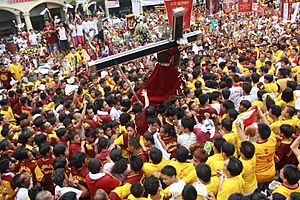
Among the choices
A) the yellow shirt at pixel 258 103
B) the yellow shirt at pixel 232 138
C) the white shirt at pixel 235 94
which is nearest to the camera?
the yellow shirt at pixel 232 138

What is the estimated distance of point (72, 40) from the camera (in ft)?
48.7

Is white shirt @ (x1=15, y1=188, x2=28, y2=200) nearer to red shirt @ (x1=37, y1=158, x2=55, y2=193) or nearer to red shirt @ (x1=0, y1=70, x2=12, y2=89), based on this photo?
red shirt @ (x1=37, y1=158, x2=55, y2=193)

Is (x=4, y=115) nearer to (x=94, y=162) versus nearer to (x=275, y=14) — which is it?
(x=94, y=162)

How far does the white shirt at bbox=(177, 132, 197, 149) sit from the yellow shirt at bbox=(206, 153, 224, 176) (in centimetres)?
67

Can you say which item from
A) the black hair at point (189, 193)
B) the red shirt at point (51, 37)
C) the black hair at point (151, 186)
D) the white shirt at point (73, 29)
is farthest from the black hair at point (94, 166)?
the white shirt at point (73, 29)

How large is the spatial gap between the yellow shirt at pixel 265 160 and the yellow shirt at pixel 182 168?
2.79 feet

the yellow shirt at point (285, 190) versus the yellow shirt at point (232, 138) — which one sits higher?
the yellow shirt at point (285, 190)

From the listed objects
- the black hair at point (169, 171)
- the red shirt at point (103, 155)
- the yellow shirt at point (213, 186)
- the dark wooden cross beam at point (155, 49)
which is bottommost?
the red shirt at point (103, 155)

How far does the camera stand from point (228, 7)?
19297 millimetres

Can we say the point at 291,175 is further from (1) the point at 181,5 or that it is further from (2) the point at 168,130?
(1) the point at 181,5

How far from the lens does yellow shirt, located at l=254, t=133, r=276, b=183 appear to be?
4145 mm

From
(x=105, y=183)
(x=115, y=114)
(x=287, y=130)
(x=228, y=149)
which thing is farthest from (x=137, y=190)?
(x=115, y=114)

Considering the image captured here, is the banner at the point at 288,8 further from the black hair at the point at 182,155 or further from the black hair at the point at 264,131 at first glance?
the black hair at the point at 182,155

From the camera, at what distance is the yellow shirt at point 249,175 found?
3.85 m
